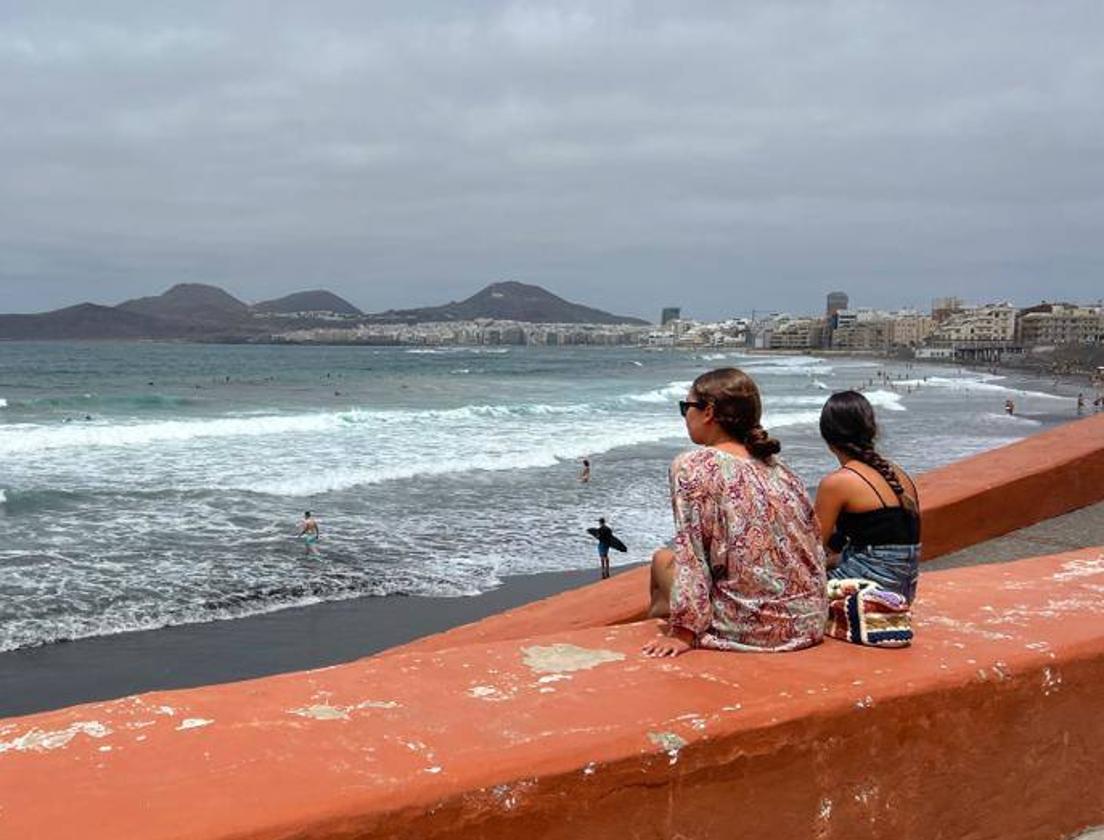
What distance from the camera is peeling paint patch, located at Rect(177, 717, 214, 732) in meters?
1.69

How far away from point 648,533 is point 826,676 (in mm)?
11990

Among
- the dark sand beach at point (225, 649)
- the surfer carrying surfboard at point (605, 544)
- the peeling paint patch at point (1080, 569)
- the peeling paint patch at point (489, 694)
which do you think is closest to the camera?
Result: the peeling paint patch at point (489, 694)

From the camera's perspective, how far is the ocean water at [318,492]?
432 inches

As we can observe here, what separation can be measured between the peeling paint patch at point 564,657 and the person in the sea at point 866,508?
934 millimetres

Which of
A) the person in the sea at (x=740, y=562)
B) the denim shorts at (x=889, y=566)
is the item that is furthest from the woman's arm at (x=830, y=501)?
the person in the sea at (x=740, y=562)

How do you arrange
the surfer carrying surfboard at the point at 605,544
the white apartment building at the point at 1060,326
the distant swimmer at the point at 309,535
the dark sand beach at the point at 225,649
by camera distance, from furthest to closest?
the white apartment building at the point at 1060,326
the distant swimmer at the point at 309,535
the surfer carrying surfboard at the point at 605,544
the dark sand beach at the point at 225,649

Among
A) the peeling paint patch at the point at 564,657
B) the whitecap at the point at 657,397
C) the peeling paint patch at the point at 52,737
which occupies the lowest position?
the whitecap at the point at 657,397

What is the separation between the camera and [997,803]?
2.17 m

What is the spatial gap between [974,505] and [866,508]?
84.1 inches

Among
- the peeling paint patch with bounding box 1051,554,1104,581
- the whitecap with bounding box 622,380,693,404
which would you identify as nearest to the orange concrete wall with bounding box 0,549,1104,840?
the peeling paint patch with bounding box 1051,554,1104,581

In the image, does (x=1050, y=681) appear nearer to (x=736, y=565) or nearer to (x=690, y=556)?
(x=736, y=565)

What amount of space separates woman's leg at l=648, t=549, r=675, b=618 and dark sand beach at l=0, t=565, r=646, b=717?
5647mm

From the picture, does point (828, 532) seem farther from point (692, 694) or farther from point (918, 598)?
point (692, 694)

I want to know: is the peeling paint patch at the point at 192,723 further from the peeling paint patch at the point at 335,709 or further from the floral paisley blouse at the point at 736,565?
the floral paisley blouse at the point at 736,565
